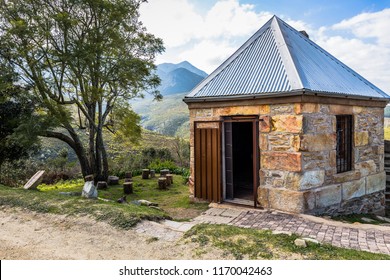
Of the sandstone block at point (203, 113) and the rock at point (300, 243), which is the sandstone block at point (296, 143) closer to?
the sandstone block at point (203, 113)

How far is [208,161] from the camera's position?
785 centimetres

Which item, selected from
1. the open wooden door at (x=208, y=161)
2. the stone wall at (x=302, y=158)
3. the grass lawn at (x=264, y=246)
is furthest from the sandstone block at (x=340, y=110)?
the grass lawn at (x=264, y=246)

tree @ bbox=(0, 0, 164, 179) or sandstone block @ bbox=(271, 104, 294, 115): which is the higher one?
tree @ bbox=(0, 0, 164, 179)

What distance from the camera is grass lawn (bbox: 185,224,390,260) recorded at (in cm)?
399

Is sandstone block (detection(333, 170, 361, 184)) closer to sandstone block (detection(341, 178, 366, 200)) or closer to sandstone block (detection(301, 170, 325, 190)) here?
sandstone block (detection(341, 178, 366, 200))

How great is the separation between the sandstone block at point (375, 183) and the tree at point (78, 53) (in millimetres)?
9133

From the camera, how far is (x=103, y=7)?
1105 cm

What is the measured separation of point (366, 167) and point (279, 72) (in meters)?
4.02

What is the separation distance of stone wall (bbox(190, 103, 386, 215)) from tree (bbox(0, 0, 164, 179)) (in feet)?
17.8

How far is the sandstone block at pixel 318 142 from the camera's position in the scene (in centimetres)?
645

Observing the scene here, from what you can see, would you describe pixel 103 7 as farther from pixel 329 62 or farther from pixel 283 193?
pixel 283 193

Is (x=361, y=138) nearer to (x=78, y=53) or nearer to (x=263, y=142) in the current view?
(x=263, y=142)

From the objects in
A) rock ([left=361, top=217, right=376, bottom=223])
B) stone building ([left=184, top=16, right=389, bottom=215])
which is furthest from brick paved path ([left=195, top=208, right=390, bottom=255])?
rock ([left=361, top=217, right=376, bottom=223])

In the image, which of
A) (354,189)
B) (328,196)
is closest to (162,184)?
(328,196)
